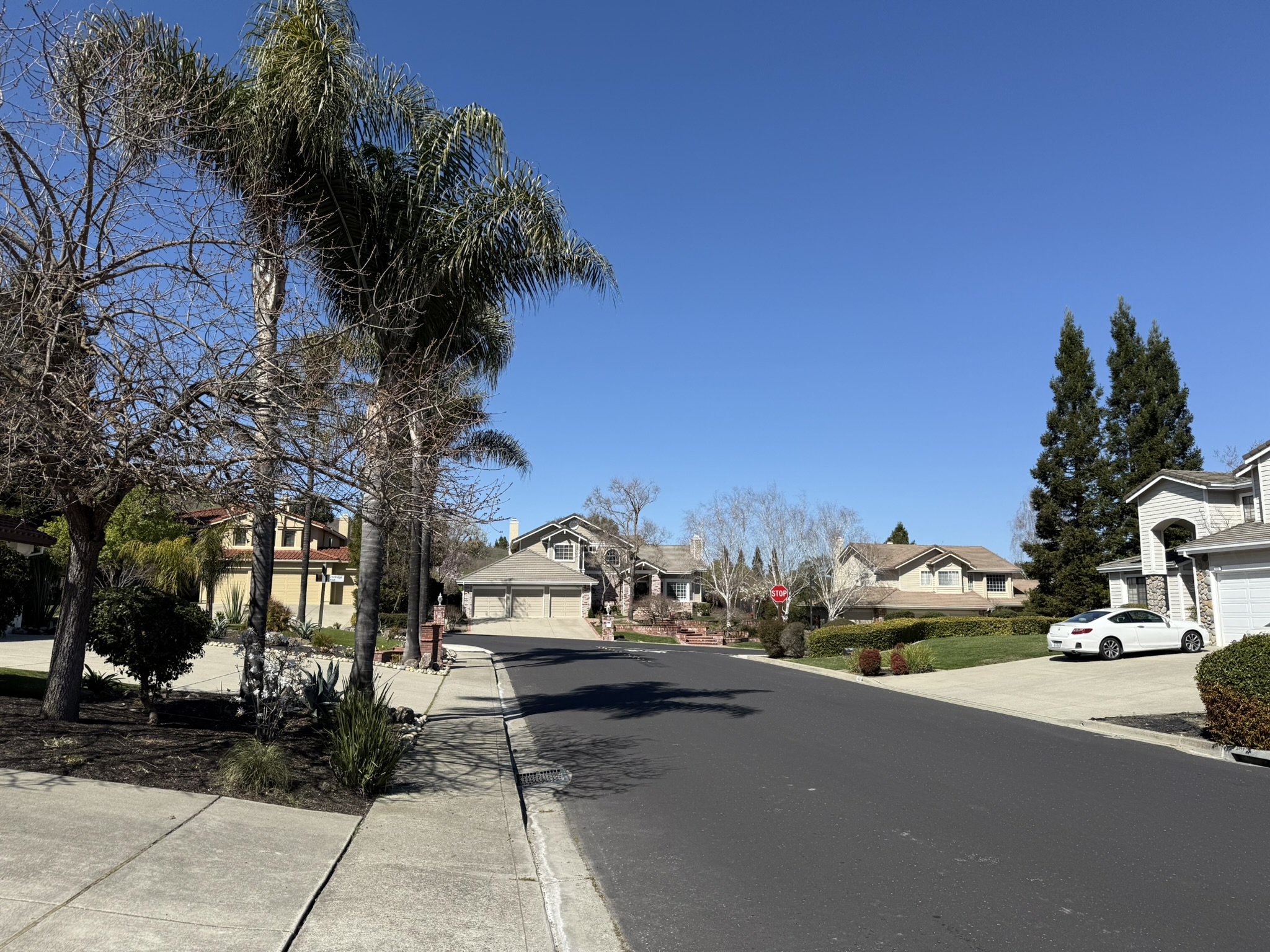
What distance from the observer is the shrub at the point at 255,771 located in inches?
290

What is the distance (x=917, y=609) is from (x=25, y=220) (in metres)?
56.2

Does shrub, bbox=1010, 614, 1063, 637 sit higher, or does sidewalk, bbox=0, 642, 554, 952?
shrub, bbox=1010, 614, 1063, 637

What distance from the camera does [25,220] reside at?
805cm

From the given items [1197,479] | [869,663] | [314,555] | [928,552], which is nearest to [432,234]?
[869,663]

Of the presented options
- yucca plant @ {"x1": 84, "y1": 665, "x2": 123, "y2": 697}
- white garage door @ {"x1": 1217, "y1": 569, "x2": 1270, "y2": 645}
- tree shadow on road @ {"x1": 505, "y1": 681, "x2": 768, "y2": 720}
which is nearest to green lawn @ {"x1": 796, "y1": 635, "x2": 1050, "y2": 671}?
white garage door @ {"x1": 1217, "y1": 569, "x2": 1270, "y2": 645}

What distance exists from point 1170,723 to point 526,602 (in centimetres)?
4587

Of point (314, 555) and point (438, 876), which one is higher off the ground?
point (314, 555)

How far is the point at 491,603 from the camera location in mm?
57531

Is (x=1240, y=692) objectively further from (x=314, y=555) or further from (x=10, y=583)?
(x=314, y=555)

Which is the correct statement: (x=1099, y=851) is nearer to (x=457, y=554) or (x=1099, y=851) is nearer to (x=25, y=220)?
(x=25, y=220)

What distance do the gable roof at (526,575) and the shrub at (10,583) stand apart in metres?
40.9

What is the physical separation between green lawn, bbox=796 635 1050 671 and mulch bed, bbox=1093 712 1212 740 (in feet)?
34.5

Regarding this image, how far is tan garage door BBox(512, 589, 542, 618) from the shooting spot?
5712 centimetres

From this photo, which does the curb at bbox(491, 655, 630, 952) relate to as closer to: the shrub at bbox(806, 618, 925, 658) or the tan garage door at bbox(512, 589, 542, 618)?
the shrub at bbox(806, 618, 925, 658)
